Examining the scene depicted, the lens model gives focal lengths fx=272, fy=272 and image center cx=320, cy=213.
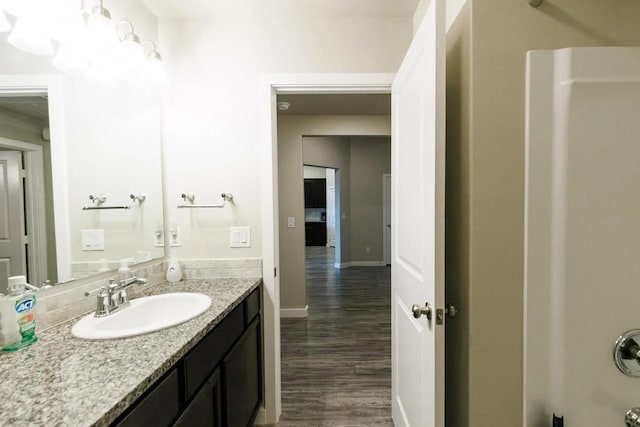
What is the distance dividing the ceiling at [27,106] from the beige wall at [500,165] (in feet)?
5.22

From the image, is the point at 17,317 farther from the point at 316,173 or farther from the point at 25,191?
the point at 316,173

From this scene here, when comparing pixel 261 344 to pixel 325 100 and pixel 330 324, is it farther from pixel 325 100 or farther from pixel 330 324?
pixel 325 100

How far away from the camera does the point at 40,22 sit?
3.30ft

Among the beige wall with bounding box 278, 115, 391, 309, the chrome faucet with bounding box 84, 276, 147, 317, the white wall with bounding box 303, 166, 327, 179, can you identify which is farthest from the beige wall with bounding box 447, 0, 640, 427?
the white wall with bounding box 303, 166, 327, 179

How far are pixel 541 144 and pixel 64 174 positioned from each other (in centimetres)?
184

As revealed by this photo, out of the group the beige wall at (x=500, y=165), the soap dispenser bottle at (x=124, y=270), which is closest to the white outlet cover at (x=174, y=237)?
Result: the soap dispenser bottle at (x=124, y=270)

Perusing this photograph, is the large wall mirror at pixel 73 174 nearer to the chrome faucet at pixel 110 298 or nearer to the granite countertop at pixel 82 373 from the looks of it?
the chrome faucet at pixel 110 298

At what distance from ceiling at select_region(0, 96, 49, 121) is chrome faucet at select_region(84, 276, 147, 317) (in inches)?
27.6

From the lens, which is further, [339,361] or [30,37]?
[339,361]

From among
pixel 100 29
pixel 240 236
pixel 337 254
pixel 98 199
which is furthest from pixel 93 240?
pixel 337 254

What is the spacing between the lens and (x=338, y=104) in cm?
296

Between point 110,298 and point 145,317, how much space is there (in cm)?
19

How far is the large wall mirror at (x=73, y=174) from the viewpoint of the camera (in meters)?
0.94

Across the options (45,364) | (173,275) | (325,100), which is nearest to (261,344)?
(173,275)
